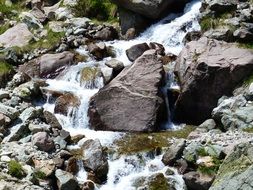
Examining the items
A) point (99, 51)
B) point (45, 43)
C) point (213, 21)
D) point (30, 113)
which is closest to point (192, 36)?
point (213, 21)

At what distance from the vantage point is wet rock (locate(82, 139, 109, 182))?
16922 mm

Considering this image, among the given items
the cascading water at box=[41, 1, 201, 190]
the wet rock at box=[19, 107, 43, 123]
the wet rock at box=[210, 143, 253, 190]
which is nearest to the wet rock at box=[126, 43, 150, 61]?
the cascading water at box=[41, 1, 201, 190]

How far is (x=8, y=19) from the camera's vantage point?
30188mm

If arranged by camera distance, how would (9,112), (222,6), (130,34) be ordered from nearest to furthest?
(9,112) → (222,6) → (130,34)

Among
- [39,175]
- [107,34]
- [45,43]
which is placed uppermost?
[39,175]

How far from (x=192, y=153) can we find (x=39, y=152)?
5021mm

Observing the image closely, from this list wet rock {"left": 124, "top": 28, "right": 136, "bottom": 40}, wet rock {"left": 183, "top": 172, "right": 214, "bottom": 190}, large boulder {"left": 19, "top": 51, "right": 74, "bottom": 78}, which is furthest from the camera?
wet rock {"left": 124, "top": 28, "right": 136, "bottom": 40}

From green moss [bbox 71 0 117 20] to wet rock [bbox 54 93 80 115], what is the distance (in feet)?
27.5

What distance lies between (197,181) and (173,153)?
59.7 inches

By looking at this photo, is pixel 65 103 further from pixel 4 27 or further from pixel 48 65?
pixel 4 27

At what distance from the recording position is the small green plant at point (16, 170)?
52.7 ft

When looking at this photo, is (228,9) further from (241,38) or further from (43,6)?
(43,6)

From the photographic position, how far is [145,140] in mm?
18906

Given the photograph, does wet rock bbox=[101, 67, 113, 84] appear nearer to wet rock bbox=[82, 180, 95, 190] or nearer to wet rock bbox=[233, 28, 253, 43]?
wet rock bbox=[233, 28, 253, 43]
